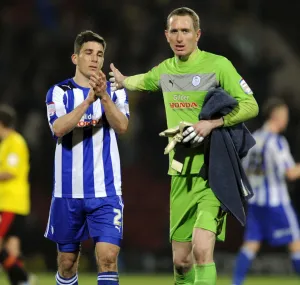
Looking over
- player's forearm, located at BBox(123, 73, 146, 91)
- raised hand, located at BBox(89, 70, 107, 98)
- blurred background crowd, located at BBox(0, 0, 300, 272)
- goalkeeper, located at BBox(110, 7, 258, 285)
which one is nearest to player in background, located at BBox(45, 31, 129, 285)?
player's forearm, located at BBox(123, 73, 146, 91)

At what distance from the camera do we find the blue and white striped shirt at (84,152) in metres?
6.13

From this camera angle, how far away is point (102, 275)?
585 cm

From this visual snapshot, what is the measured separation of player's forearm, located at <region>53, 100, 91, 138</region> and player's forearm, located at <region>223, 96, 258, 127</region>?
0.95m

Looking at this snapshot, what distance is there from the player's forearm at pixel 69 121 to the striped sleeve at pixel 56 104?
14 cm

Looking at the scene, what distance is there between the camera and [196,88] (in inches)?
236

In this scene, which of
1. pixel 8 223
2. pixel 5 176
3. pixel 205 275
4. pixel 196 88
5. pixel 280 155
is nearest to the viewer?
pixel 205 275

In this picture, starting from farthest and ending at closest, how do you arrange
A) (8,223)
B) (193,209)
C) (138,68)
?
(138,68) → (8,223) → (193,209)

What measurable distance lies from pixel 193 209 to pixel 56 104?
1200 mm

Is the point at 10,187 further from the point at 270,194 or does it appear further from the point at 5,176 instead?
the point at 270,194

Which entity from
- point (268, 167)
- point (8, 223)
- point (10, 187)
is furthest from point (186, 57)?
point (268, 167)

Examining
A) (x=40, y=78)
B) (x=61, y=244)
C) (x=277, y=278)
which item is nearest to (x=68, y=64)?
(x=40, y=78)

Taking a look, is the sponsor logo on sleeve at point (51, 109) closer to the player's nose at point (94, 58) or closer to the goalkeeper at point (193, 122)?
the player's nose at point (94, 58)

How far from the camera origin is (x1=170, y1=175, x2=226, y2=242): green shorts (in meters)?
5.89

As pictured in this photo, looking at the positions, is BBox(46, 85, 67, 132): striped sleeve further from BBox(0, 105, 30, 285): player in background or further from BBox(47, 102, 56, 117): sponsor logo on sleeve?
BBox(0, 105, 30, 285): player in background
